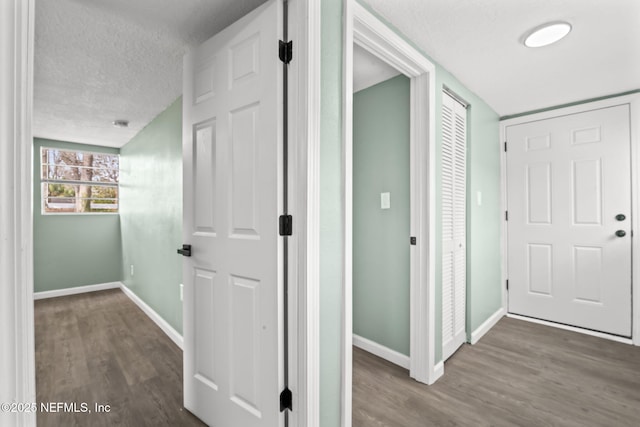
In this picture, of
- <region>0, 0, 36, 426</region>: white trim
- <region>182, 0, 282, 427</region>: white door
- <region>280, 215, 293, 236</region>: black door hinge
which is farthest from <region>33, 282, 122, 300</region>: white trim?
<region>0, 0, 36, 426</region>: white trim

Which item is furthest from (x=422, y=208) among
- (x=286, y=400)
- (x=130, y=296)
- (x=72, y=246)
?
(x=72, y=246)

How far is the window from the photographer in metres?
4.10

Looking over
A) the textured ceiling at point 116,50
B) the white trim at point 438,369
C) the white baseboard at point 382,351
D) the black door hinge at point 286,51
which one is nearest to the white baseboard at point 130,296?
the white baseboard at point 382,351

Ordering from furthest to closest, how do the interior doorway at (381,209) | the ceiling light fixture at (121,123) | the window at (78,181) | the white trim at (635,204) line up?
the window at (78,181), the ceiling light fixture at (121,123), the white trim at (635,204), the interior doorway at (381,209)

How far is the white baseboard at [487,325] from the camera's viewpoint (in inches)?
104

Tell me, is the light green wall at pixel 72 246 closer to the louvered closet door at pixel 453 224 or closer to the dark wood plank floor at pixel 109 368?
the dark wood plank floor at pixel 109 368

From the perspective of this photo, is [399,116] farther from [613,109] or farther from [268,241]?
[613,109]

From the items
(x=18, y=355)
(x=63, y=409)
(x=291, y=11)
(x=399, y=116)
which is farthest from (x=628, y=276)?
(x=63, y=409)

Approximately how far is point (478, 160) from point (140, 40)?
2916 millimetres

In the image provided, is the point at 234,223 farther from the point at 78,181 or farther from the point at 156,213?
the point at 78,181

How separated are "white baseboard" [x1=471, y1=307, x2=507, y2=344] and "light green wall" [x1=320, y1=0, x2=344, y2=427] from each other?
1846mm

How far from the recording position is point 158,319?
9.99 ft

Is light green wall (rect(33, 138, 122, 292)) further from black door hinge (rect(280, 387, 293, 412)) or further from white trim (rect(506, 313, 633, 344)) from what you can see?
white trim (rect(506, 313, 633, 344))

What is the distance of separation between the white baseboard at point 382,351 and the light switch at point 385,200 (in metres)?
1.15
